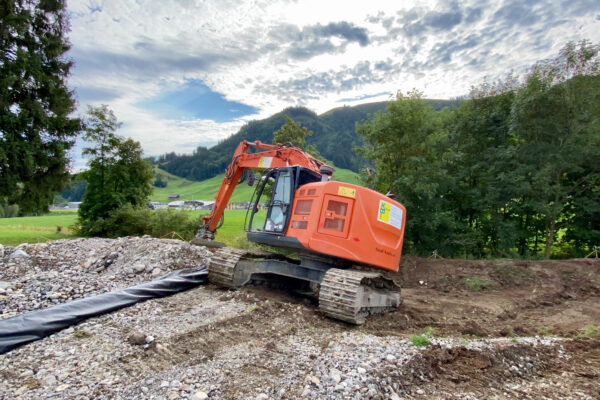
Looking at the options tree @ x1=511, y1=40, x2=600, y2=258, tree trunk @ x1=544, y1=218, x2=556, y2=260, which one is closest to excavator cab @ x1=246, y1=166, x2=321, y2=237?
tree @ x1=511, y1=40, x2=600, y2=258

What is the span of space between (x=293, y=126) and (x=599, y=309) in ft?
47.4

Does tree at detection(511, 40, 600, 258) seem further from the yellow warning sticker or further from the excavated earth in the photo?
the yellow warning sticker

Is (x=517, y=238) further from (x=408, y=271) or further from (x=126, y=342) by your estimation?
(x=126, y=342)

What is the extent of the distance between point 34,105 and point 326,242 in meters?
14.6

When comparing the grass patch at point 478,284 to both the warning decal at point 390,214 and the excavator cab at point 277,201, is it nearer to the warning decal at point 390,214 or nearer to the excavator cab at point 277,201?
the warning decal at point 390,214

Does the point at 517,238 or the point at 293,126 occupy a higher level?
the point at 293,126

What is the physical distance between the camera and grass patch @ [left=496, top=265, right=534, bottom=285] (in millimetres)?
9198

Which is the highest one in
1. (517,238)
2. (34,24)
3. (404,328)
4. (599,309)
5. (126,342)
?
(34,24)

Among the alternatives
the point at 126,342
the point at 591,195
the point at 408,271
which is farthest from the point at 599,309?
the point at 126,342

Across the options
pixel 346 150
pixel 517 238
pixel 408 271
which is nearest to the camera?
pixel 408 271

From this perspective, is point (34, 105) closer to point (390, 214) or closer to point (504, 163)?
point (390, 214)

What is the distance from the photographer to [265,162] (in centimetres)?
775

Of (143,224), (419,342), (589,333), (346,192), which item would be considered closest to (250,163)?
(346,192)

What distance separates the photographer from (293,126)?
18625mm
